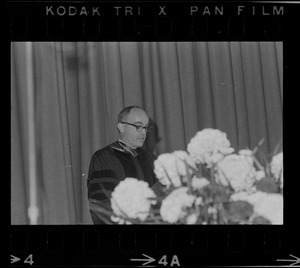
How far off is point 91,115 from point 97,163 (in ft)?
0.73

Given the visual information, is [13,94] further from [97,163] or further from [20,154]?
[97,163]

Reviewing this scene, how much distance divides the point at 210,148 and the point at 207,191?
197mm

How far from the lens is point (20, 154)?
315 cm

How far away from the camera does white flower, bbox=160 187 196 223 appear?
121 inches

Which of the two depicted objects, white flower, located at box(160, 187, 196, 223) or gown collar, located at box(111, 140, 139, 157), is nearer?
white flower, located at box(160, 187, 196, 223)

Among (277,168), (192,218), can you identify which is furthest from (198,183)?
(277,168)
